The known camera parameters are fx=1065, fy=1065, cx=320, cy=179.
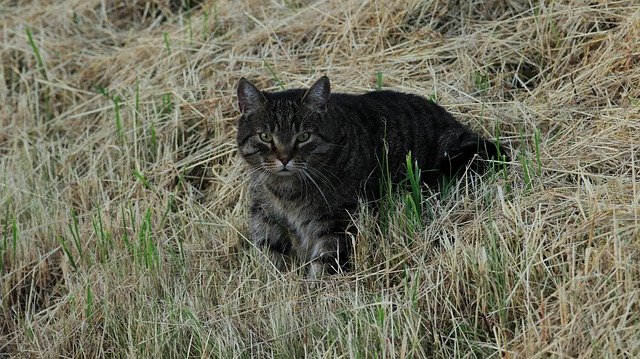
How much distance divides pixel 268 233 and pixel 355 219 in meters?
0.42

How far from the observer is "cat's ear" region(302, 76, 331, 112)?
4.49 meters

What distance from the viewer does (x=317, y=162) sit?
4535 mm

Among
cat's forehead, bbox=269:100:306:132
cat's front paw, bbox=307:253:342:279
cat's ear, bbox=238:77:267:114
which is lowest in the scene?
cat's front paw, bbox=307:253:342:279

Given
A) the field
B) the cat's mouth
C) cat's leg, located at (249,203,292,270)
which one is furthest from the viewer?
cat's leg, located at (249,203,292,270)

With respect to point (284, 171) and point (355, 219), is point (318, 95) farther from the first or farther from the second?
point (355, 219)

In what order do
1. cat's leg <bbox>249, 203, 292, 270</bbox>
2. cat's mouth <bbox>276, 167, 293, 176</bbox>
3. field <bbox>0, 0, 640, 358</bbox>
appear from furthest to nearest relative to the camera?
Answer: 1. cat's leg <bbox>249, 203, 292, 270</bbox>
2. cat's mouth <bbox>276, 167, 293, 176</bbox>
3. field <bbox>0, 0, 640, 358</bbox>

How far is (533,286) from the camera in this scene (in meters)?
3.80

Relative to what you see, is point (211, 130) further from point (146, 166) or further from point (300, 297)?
point (300, 297)

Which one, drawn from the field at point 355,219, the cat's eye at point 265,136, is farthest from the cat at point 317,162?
the field at point 355,219

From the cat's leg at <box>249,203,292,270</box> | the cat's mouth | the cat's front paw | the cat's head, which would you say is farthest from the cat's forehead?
the cat's front paw

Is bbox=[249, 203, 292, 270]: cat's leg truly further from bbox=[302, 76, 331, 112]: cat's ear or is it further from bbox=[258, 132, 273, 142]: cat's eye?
bbox=[302, 76, 331, 112]: cat's ear

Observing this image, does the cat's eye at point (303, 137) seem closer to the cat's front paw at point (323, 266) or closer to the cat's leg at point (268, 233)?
the cat's leg at point (268, 233)

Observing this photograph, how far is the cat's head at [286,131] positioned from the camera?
14.6ft

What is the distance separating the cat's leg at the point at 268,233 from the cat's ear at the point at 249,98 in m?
0.43
